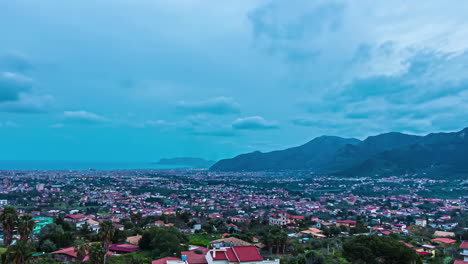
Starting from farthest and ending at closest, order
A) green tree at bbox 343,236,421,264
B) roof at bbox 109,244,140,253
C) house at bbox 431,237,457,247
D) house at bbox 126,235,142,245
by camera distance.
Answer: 1. house at bbox 431,237,457,247
2. house at bbox 126,235,142,245
3. roof at bbox 109,244,140,253
4. green tree at bbox 343,236,421,264

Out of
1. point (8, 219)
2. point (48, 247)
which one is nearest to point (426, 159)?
point (48, 247)

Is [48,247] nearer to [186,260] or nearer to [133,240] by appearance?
[133,240]

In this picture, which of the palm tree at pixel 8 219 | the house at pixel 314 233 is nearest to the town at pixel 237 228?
the house at pixel 314 233

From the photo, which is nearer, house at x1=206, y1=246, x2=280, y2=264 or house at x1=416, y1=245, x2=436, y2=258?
house at x1=206, y1=246, x2=280, y2=264

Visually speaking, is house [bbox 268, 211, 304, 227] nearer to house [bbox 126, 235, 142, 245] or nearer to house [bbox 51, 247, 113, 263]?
house [bbox 126, 235, 142, 245]

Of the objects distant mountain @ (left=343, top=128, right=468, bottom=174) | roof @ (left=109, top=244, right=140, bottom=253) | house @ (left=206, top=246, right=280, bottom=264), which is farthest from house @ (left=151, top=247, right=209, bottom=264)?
distant mountain @ (left=343, top=128, right=468, bottom=174)

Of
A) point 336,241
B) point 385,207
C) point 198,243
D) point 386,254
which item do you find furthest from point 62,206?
point 385,207

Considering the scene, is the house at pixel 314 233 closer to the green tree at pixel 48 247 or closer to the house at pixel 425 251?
the house at pixel 425 251

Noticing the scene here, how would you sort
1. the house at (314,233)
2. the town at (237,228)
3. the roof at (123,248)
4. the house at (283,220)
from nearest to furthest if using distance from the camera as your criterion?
the town at (237,228)
the roof at (123,248)
the house at (314,233)
the house at (283,220)

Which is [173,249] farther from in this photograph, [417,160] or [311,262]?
[417,160]
